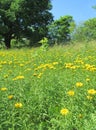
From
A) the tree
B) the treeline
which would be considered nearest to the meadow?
the treeline

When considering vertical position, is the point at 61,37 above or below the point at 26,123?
below

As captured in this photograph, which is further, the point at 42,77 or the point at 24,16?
the point at 24,16

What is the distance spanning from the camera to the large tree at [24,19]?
1371 inches

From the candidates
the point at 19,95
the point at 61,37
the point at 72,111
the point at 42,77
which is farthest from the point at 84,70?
the point at 61,37

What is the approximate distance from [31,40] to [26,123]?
32022 millimetres

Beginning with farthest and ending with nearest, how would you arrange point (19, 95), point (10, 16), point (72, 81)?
point (10, 16)
point (72, 81)
point (19, 95)

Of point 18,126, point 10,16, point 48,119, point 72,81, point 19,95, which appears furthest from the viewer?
point 10,16

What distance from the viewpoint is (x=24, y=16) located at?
117 ft

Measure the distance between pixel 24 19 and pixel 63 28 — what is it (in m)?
15.0

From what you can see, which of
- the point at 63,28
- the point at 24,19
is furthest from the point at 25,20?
the point at 63,28

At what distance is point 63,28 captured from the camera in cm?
5006

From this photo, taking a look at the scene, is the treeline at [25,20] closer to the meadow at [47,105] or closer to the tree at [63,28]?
the tree at [63,28]

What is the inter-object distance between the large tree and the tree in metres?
7.81

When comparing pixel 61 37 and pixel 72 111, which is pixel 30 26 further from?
pixel 72 111
